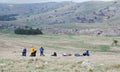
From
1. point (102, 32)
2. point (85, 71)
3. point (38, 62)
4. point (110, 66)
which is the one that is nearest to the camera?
point (85, 71)

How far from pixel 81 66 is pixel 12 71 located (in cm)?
691

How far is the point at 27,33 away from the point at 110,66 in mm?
130649

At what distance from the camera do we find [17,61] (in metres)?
35.9

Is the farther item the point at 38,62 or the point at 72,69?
the point at 38,62

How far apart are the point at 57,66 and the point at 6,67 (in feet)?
17.0

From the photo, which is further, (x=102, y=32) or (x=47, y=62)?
(x=102, y=32)

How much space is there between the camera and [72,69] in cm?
2988

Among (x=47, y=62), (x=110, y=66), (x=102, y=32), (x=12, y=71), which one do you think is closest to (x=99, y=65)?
(x=110, y=66)

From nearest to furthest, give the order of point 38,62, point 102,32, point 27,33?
point 38,62, point 27,33, point 102,32

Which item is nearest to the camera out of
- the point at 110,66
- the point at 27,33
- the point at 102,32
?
the point at 110,66

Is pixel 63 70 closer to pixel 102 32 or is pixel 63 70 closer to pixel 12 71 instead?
pixel 12 71

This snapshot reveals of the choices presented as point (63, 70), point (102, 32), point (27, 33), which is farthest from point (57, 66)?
point (102, 32)

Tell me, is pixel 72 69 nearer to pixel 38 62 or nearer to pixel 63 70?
pixel 63 70

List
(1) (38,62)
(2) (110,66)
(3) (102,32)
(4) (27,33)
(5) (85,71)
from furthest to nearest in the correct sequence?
(3) (102,32), (4) (27,33), (1) (38,62), (2) (110,66), (5) (85,71)
